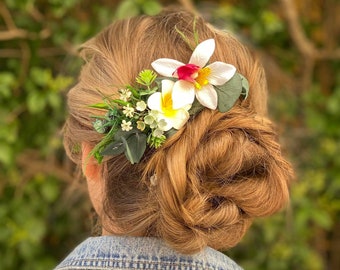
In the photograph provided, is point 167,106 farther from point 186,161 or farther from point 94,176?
point 94,176

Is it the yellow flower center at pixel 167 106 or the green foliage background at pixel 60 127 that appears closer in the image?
the yellow flower center at pixel 167 106

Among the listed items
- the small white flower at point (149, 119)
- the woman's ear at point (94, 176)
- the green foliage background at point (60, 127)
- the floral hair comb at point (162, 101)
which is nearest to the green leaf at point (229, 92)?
the floral hair comb at point (162, 101)

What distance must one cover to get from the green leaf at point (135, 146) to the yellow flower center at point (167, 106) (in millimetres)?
49

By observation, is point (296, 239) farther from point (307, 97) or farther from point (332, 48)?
point (332, 48)

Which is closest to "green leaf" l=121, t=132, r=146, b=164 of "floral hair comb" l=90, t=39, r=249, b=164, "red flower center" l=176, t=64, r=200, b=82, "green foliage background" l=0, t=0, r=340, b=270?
"floral hair comb" l=90, t=39, r=249, b=164

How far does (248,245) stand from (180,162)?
1238 millimetres

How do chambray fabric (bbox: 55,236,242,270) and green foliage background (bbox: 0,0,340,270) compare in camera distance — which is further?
green foliage background (bbox: 0,0,340,270)

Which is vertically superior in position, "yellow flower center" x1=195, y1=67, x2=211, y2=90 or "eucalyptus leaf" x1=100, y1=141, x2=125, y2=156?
"yellow flower center" x1=195, y1=67, x2=211, y2=90

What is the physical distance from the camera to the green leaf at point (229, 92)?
994 millimetres

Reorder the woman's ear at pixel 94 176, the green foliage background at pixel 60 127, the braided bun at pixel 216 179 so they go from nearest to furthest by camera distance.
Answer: the braided bun at pixel 216 179, the woman's ear at pixel 94 176, the green foliage background at pixel 60 127

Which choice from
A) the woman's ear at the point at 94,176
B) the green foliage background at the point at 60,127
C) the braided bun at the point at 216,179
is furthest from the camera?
the green foliage background at the point at 60,127

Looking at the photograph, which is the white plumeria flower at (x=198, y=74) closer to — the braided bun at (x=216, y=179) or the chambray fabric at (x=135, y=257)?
the braided bun at (x=216, y=179)

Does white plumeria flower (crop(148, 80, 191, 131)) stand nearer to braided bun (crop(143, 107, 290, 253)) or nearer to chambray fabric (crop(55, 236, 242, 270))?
braided bun (crop(143, 107, 290, 253))

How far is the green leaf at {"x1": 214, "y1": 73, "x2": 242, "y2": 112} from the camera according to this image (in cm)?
99
